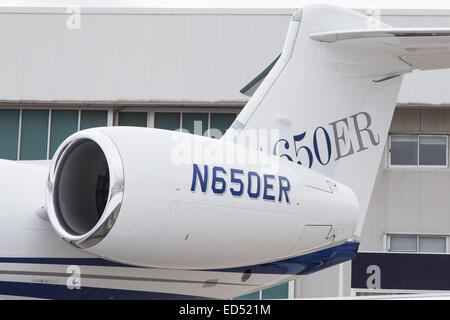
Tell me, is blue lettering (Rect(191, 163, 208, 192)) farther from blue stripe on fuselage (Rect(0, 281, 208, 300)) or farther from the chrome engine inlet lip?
blue stripe on fuselage (Rect(0, 281, 208, 300))

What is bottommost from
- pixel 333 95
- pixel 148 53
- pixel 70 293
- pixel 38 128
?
→ pixel 70 293

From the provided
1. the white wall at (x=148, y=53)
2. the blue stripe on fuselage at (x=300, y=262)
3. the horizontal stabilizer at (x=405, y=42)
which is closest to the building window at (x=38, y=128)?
the white wall at (x=148, y=53)

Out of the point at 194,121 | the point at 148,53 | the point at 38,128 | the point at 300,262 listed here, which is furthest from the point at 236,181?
the point at 38,128

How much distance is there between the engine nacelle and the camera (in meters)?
5.60

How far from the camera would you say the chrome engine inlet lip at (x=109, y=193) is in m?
5.54

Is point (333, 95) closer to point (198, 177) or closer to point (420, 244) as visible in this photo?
point (198, 177)

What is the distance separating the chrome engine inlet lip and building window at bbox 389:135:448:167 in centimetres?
1244

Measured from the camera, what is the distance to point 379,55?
7410 mm

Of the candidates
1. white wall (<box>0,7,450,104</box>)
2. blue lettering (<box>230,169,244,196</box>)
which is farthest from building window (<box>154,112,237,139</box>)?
blue lettering (<box>230,169,244,196</box>)

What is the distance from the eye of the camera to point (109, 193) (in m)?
5.57

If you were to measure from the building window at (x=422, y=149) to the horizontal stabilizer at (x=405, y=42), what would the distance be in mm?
10323

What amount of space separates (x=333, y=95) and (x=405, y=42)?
2.79 ft

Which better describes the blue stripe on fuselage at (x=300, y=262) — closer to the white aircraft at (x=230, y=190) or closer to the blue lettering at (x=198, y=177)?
the white aircraft at (x=230, y=190)
